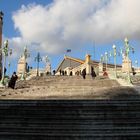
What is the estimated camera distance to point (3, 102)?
17.8 meters

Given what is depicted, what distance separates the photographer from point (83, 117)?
16125 millimetres

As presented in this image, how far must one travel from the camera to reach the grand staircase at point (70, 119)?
48.9ft

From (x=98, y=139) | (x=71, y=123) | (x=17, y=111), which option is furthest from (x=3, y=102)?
(x=98, y=139)

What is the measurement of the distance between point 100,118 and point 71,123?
48.9 inches

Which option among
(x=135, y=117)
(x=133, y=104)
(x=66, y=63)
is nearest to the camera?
(x=135, y=117)

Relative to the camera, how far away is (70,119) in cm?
1596

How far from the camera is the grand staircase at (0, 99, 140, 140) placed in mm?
14898

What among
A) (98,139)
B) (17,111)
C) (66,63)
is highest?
(66,63)

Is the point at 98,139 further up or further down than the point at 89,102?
further down

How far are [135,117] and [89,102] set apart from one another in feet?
7.35

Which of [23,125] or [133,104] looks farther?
[133,104]

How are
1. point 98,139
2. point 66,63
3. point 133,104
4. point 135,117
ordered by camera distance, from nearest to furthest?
point 98,139, point 135,117, point 133,104, point 66,63

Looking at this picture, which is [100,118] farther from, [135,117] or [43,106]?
[43,106]

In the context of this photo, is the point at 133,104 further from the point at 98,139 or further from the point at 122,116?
the point at 98,139
